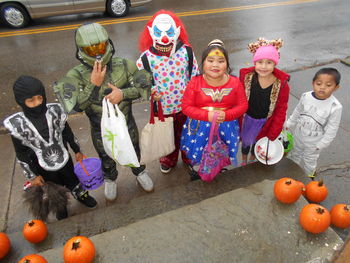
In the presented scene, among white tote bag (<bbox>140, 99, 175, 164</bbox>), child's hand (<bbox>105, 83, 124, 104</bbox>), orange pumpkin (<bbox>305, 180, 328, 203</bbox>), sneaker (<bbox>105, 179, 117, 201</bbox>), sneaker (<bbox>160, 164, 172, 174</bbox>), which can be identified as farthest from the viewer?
sneaker (<bbox>160, 164, 172, 174</bbox>)

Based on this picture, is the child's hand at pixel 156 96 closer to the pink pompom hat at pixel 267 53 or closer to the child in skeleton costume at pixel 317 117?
the pink pompom hat at pixel 267 53

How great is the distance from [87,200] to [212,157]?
1.54 meters

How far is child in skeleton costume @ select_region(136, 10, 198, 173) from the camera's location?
2.64 meters

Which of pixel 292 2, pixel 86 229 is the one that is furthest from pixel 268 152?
pixel 292 2

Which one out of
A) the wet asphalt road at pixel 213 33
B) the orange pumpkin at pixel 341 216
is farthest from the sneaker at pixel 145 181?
the wet asphalt road at pixel 213 33

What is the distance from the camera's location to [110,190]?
3271 millimetres

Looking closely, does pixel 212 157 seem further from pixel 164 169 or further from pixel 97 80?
pixel 97 80

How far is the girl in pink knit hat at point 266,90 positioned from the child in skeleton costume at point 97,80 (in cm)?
109

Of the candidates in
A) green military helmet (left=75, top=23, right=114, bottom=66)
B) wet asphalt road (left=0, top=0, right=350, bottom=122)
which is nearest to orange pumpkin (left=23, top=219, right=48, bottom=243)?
green military helmet (left=75, top=23, right=114, bottom=66)

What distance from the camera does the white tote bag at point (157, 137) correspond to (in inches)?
113

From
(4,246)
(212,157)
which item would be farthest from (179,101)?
(4,246)

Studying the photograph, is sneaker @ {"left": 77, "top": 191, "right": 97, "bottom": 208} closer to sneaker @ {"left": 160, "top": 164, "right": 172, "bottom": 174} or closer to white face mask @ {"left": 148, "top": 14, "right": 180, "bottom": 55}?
sneaker @ {"left": 160, "top": 164, "right": 172, "bottom": 174}

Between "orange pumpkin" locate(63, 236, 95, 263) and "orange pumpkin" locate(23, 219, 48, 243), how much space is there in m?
0.48

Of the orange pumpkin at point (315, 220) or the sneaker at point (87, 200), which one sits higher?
the orange pumpkin at point (315, 220)
